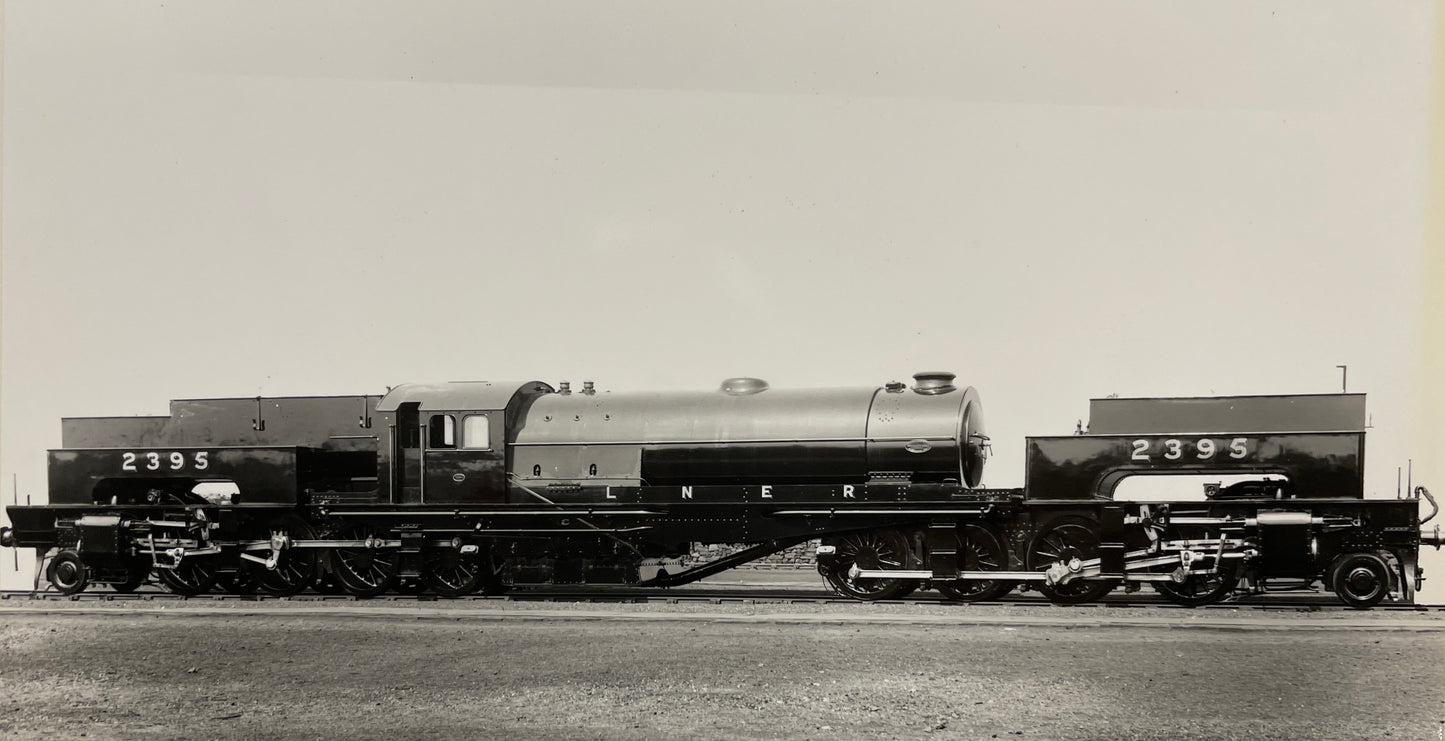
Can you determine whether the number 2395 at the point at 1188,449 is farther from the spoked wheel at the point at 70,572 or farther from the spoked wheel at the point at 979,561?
the spoked wheel at the point at 70,572

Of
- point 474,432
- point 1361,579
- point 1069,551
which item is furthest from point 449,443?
point 1361,579

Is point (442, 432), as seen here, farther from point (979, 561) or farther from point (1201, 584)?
point (1201, 584)

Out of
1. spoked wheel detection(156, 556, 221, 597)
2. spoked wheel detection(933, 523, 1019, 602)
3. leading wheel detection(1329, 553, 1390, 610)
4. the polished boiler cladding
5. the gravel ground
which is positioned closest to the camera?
the gravel ground

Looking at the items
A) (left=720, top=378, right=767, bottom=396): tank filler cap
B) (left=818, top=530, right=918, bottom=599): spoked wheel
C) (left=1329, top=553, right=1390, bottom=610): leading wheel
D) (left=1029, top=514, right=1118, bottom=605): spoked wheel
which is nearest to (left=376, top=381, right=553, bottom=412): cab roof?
(left=720, top=378, right=767, bottom=396): tank filler cap

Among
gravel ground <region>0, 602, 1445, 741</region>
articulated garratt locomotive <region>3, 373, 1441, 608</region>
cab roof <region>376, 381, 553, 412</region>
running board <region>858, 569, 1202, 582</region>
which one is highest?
cab roof <region>376, 381, 553, 412</region>

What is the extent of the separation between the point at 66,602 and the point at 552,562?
21.9 ft

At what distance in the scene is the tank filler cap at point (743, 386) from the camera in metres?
15.0

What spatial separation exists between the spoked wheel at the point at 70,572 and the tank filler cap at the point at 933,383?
11937 millimetres

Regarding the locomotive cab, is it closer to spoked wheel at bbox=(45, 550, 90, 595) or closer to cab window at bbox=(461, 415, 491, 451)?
cab window at bbox=(461, 415, 491, 451)

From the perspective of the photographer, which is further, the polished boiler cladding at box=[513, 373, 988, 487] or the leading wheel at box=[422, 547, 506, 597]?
the leading wheel at box=[422, 547, 506, 597]

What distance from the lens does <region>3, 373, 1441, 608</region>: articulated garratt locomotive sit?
12953mm

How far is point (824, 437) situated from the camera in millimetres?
14258

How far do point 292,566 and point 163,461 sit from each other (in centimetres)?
243

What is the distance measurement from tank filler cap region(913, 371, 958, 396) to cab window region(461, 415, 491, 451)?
5.82m
